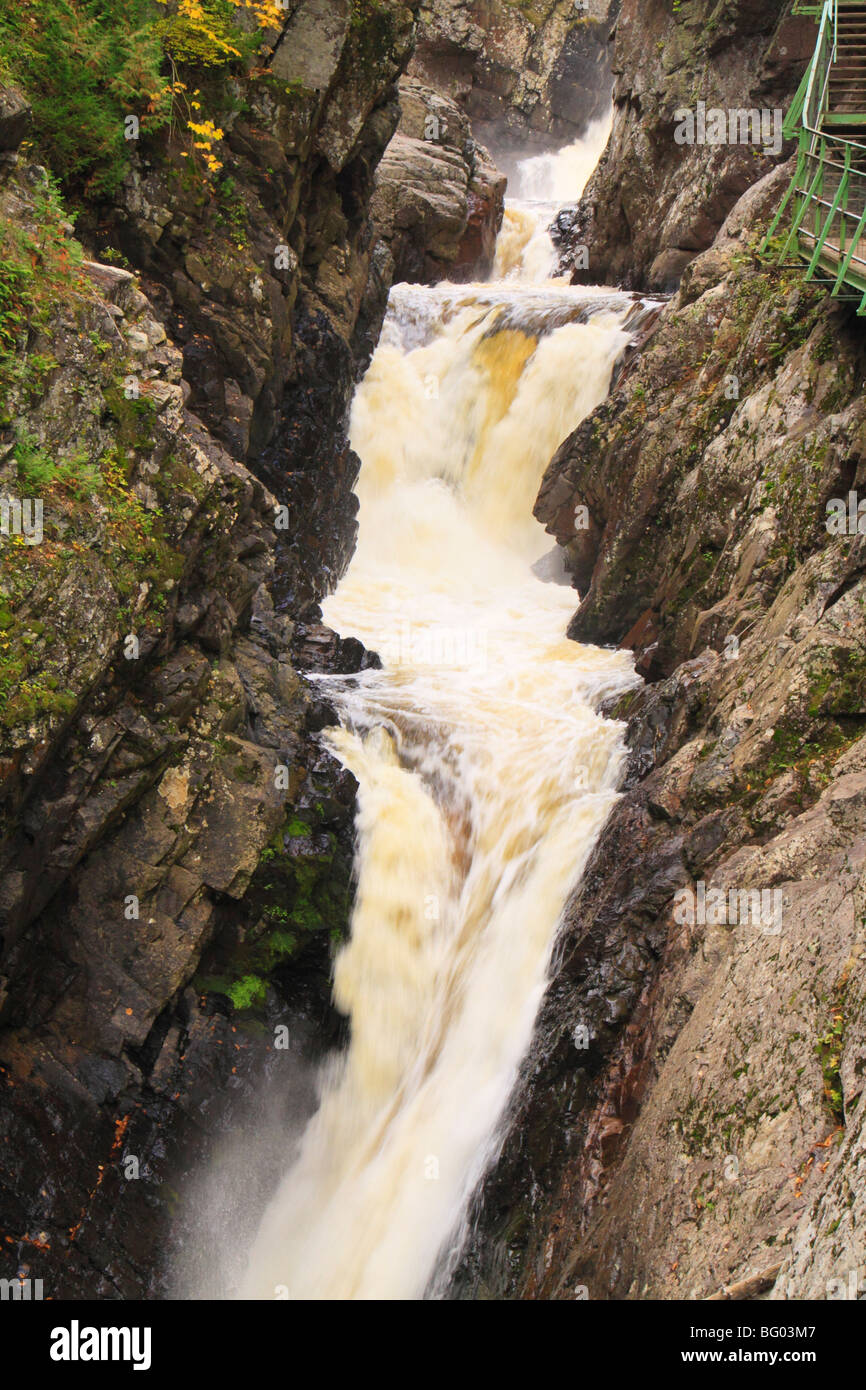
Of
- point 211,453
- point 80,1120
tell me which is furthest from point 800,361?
point 80,1120

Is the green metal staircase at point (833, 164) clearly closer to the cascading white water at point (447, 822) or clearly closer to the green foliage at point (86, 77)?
the cascading white water at point (447, 822)

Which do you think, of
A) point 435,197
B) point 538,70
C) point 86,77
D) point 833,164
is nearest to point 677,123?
point 435,197

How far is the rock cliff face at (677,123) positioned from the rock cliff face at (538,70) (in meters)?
11.7

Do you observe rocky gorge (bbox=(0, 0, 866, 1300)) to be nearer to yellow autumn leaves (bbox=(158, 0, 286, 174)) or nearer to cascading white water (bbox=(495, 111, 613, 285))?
yellow autumn leaves (bbox=(158, 0, 286, 174))

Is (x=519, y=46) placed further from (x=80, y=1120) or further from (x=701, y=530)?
(x=80, y=1120)

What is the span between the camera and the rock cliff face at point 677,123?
18.6 meters

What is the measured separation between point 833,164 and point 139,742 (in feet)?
27.6

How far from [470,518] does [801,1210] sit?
14.9 meters

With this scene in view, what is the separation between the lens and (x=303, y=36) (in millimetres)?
12820

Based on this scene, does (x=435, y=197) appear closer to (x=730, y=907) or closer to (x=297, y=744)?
(x=297, y=744)

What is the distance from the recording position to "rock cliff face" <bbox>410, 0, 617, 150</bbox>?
113ft

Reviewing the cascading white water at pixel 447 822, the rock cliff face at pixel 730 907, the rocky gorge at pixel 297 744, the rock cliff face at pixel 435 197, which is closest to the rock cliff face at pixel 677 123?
the rock cliff face at pixel 435 197

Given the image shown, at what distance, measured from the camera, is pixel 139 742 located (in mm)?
9086

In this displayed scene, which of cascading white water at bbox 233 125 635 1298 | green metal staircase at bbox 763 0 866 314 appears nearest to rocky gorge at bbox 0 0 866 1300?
cascading white water at bbox 233 125 635 1298
